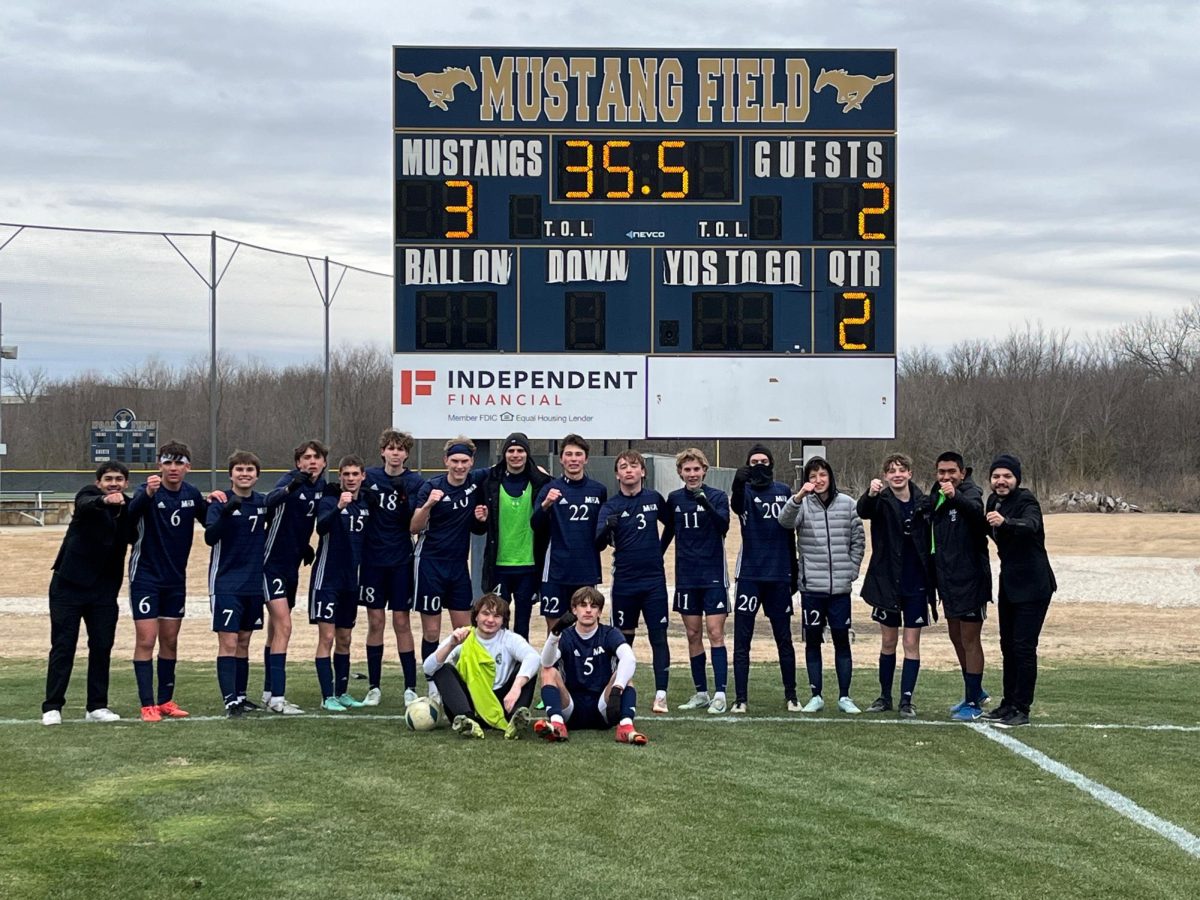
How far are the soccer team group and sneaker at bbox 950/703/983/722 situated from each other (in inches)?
0.9

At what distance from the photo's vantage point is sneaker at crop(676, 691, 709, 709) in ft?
30.5

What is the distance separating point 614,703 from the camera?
26.5ft

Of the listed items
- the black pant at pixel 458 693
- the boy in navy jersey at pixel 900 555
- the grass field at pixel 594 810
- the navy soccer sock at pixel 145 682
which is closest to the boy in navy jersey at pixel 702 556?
the grass field at pixel 594 810

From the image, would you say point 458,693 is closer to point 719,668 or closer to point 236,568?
point 236,568

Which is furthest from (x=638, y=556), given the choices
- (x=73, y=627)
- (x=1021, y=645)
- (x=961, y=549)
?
(x=73, y=627)

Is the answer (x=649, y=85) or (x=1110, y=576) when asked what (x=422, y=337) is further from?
(x=1110, y=576)

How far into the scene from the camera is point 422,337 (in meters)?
15.1

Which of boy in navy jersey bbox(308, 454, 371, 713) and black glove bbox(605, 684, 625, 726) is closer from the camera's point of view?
black glove bbox(605, 684, 625, 726)

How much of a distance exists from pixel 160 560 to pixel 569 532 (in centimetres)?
253

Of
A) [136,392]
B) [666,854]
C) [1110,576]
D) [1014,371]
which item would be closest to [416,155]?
[666,854]

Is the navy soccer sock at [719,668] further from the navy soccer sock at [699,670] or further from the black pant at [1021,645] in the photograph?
the black pant at [1021,645]

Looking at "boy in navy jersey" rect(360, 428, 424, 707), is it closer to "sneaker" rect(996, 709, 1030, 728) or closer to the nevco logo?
"sneaker" rect(996, 709, 1030, 728)

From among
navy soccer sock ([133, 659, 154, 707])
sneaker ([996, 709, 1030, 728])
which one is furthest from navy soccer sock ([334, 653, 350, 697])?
sneaker ([996, 709, 1030, 728])

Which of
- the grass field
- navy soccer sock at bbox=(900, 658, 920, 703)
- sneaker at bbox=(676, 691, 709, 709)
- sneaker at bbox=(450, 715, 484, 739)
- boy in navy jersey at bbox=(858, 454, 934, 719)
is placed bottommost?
sneaker at bbox=(676, 691, 709, 709)
